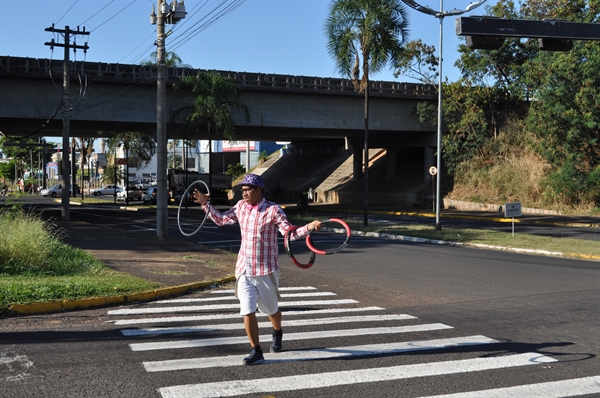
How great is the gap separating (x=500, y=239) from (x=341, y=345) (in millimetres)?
16097

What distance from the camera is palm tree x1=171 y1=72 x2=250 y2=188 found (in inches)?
1591

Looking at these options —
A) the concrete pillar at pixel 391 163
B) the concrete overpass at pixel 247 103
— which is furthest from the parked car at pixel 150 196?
the concrete pillar at pixel 391 163

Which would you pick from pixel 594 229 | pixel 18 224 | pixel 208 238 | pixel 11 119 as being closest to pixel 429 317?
pixel 18 224

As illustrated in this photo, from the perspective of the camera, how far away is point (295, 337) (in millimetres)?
8305

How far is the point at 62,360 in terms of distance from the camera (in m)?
7.03

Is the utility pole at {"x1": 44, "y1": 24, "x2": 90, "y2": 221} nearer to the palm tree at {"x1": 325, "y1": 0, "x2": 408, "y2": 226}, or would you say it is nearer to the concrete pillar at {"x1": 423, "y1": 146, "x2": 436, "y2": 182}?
the palm tree at {"x1": 325, "y1": 0, "x2": 408, "y2": 226}

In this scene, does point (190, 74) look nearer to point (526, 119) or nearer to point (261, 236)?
point (526, 119)

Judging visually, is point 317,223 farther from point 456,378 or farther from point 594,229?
point 594,229

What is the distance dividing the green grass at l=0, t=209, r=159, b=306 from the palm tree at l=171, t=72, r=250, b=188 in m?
25.5

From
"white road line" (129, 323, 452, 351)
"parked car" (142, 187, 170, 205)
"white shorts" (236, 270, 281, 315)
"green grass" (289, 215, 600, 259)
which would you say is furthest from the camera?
"parked car" (142, 187, 170, 205)

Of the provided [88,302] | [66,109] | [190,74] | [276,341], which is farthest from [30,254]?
[190,74]

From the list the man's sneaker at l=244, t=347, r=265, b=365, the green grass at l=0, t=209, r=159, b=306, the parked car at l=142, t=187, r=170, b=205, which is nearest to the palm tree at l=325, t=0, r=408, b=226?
the green grass at l=0, t=209, r=159, b=306

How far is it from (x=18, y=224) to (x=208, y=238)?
1056cm

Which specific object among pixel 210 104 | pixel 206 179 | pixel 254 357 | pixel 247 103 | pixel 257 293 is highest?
pixel 247 103
